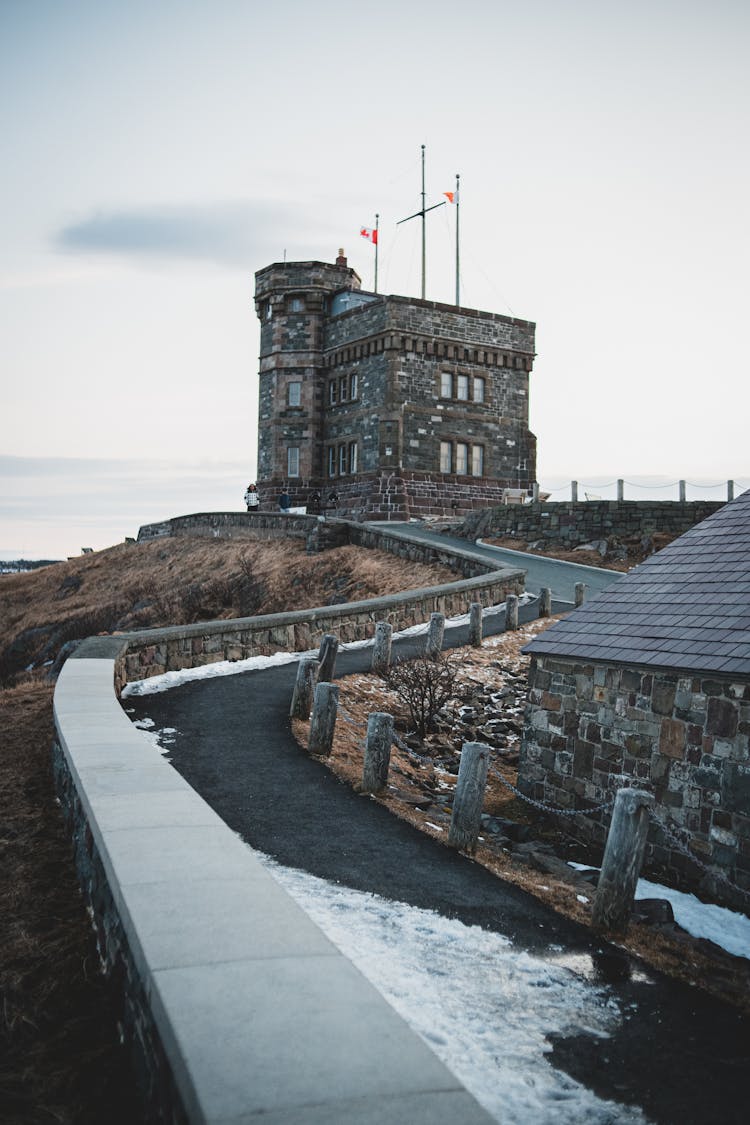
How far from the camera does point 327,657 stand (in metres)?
14.0

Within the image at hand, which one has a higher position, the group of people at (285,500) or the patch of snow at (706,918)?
the group of people at (285,500)

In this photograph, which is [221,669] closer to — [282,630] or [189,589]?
[282,630]

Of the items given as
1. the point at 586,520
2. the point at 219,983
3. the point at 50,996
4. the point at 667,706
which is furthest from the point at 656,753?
the point at 586,520

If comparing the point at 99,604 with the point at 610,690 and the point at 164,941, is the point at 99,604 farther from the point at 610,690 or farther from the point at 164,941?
the point at 164,941

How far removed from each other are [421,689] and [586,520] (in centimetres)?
2181

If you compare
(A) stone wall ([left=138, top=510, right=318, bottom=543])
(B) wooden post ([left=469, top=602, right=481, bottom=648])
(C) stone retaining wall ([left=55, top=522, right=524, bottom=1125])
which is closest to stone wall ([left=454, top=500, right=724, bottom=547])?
(A) stone wall ([left=138, top=510, right=318, bottom=543])

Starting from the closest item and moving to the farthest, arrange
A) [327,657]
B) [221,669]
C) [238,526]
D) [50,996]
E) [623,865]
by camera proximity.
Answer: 1. [50,996]
2. [623,865]
3. [327,657]
4. [221,669]
5. [238,526]

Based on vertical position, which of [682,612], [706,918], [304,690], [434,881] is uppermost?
[682,612]

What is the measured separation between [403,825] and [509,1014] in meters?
3.62

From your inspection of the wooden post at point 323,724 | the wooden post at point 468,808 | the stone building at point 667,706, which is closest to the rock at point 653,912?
the stone building at point 667,706

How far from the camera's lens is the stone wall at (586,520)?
33.4 metres

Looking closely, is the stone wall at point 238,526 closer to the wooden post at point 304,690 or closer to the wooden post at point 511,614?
the wooden post at point 511,614

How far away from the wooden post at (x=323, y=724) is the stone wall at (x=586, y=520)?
80.5 ft

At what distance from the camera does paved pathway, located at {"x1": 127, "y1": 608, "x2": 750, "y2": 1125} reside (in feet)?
16.7
